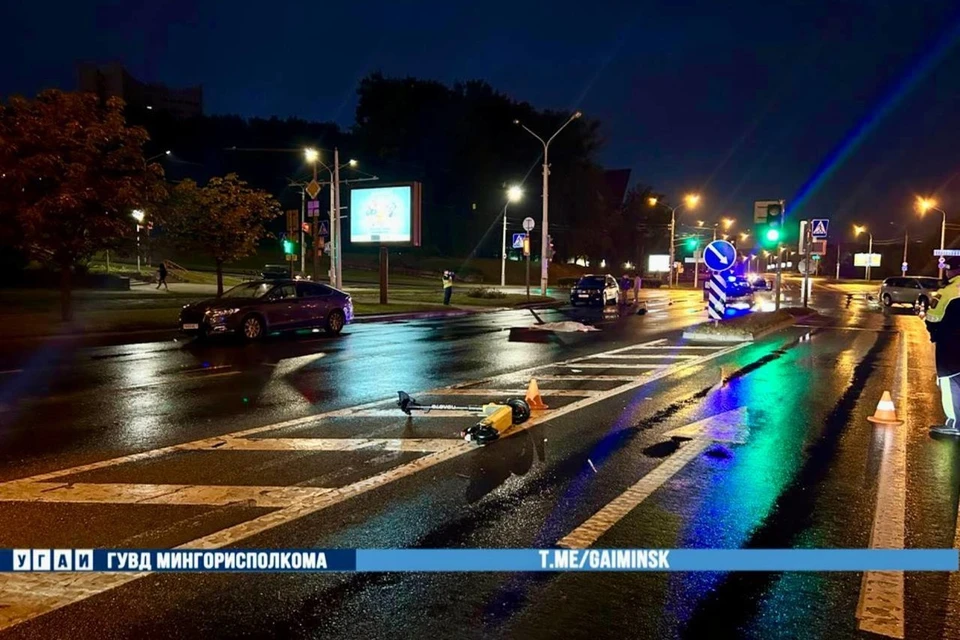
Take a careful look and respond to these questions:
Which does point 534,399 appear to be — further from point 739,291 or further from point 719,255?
point 739,291

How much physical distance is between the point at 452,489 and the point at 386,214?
95.3 feet

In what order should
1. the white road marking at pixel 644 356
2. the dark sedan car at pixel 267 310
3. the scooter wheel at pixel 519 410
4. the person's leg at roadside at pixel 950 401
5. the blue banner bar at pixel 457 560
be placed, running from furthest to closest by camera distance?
the dark sedan car at pixel 267 310, the white road marking at pixel 644 356, the scooter wheel at pixel 519 410, the person's leg at roadside at pixel 950 401, the blue banner bar at pixel 457 560

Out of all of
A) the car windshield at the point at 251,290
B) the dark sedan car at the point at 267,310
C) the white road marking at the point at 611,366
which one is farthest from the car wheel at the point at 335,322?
the white road marking at the point at 611,366

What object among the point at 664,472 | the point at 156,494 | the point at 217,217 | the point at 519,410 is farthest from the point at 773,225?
the point at 217,217

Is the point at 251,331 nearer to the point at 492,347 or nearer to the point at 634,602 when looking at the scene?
the point at 492,347

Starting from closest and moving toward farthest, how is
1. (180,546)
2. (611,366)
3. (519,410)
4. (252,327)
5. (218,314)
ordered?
(180,546) < (519,410) < (611,366) < (218,314) < (252,327)

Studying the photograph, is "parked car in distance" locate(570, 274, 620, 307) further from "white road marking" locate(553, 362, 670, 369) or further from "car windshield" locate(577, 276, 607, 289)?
"white road marking" locate(553, 362, 670, 369)

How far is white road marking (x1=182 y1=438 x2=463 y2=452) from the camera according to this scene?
293 inches

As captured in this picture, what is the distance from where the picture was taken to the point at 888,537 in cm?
516

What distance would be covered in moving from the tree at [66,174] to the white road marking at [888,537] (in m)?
18.6

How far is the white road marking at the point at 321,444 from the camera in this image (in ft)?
24.4

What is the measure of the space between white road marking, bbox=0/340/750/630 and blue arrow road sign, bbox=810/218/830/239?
2158 cm

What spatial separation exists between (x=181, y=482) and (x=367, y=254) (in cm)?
8478

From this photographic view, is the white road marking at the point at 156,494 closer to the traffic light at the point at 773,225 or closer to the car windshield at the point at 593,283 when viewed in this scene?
the traffic light at the point at 773,225
